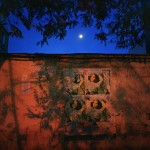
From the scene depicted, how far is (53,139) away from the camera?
7.28 metres

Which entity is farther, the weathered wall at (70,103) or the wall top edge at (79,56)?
the wall top edge at (79,56)

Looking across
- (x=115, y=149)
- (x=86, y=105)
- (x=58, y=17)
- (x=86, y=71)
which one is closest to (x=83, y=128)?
(x=86, y=105)

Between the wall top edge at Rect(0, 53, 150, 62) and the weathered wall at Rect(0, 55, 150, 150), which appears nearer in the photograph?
the weathered wall at Rect(0, 55, 150, 150)

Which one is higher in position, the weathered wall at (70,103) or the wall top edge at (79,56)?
the wall top edge at (79,56)

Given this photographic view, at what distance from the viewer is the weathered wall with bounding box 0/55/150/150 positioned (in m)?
7.23

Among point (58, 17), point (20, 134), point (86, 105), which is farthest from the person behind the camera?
point (58, 17)

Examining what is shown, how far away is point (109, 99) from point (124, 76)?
0.99m

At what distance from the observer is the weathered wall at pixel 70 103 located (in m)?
7.23

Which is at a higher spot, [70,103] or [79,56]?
[79,56]

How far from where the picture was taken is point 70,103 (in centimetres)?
753

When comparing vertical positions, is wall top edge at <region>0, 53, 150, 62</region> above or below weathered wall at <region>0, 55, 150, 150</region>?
above

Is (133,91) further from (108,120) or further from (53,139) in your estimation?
(53,139)

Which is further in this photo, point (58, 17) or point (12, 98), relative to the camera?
point (58, 17)

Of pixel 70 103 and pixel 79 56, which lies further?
pixel 79 56
